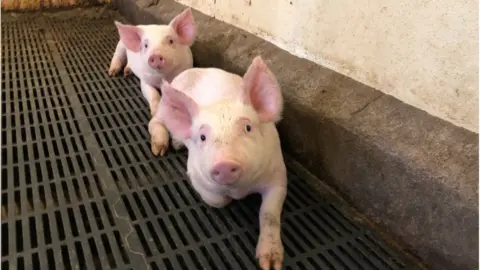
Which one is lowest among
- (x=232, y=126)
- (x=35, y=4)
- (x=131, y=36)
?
(x=35, y=4)

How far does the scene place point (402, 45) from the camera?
1505 millimetres

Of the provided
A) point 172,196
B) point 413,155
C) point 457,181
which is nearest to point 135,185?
point 172,196

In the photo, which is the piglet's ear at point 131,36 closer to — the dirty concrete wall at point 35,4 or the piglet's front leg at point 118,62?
the piglet's front leg at point 118,62

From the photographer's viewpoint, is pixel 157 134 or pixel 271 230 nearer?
pixel 271 230

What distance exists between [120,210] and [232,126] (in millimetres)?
611

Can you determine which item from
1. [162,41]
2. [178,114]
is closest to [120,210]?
[178,114]

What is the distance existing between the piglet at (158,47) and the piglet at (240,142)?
2.57ft

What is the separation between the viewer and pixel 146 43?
2.49 m

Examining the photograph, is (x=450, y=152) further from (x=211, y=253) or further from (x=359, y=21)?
(x=211, y=253)

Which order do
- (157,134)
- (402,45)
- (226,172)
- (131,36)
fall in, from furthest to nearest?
(131,36)
(157,134)
(402,45)
(226,172)

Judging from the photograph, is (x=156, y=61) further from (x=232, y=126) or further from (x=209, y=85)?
(x=232, y=126)

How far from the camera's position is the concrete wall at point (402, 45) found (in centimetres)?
130

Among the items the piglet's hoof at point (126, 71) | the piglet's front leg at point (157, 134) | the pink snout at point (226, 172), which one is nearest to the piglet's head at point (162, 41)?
the piglet's front leg at point (157, 134)

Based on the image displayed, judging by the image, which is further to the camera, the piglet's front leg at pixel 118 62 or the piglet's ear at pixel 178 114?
the piglet's front leg at pixel 118 62
